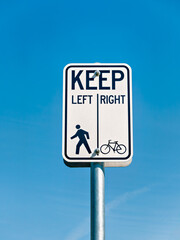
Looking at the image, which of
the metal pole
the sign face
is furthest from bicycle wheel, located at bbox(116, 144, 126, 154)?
the metal pole

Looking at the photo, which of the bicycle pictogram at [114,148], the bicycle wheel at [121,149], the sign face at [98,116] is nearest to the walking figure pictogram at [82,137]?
the sign face at [98,116]

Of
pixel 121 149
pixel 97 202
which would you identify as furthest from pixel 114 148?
pixel 97 202

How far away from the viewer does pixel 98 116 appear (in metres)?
2.63

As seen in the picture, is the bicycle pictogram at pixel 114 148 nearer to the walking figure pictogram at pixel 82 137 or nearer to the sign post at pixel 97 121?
the sign post at pixel 97 121

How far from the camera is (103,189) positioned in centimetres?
246

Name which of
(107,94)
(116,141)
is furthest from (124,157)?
(107,94)

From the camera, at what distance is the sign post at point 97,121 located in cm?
254

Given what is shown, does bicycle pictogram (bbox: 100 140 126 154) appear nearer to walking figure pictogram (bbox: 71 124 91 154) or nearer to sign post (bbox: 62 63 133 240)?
sign post (bbox: 62 63 133 240)

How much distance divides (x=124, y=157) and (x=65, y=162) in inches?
17.2

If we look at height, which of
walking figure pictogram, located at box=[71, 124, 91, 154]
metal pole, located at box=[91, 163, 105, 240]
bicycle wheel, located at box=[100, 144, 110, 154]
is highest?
walking figure pictogram, located at box=[71, 124, 91, 154]

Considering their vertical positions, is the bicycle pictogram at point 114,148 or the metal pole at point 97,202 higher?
the bicycle pictogram at point 114,148

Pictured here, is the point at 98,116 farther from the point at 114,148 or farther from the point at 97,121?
the point at 114,148

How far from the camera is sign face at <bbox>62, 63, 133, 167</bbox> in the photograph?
256cm

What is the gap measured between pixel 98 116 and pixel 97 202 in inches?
24.6
